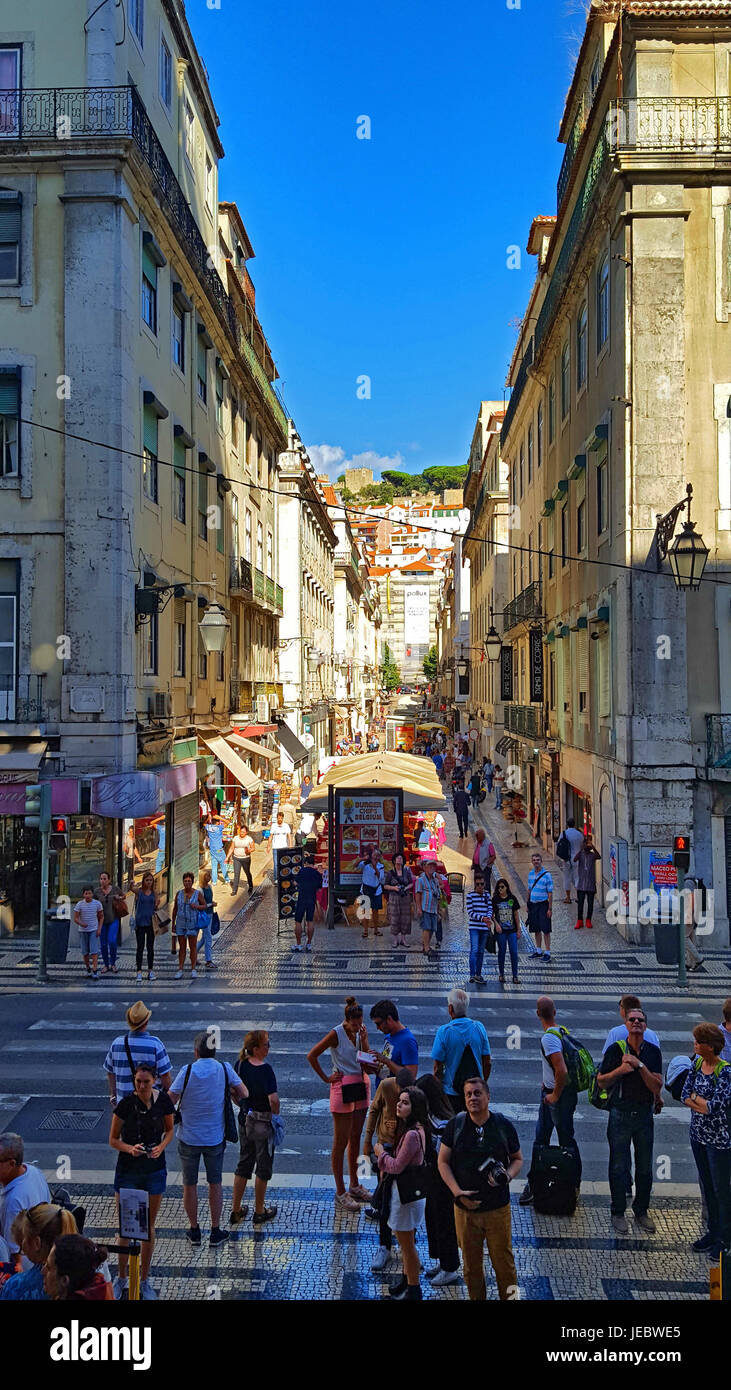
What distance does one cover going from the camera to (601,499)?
65.4 feet

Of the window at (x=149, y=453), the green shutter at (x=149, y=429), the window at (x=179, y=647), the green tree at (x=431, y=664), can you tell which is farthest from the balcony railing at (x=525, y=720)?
the green tree at (x=431, y=664)

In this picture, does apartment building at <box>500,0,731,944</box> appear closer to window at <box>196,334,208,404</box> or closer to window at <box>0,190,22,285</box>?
window at <box>0,190,22,285</box>

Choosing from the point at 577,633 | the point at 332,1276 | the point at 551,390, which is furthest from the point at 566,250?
the point at 332,1276

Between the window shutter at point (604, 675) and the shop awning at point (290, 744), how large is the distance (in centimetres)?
1969

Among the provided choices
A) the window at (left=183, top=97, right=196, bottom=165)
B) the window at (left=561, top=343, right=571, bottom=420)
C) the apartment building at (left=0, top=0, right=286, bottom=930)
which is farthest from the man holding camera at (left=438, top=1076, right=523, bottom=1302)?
the window at (left=183, top=97, right=196, bottom=165)

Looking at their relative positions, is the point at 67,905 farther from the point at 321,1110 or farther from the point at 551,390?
the point at 551,390

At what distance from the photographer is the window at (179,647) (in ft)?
72.9

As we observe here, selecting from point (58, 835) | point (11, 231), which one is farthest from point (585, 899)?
point (11, 231)

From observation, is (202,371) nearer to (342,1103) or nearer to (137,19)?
(137,19)

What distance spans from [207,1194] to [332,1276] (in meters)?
1.65

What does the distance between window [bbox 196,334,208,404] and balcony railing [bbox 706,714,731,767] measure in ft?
50.0

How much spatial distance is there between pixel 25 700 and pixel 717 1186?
14.0m
